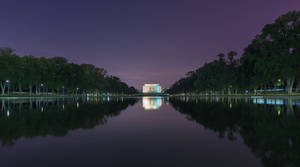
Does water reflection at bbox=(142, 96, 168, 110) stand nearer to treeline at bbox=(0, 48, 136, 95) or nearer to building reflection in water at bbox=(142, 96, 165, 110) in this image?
building reflection in water at bbox=(142, 96, 165, 110)

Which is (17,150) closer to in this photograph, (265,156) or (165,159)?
(165,159)

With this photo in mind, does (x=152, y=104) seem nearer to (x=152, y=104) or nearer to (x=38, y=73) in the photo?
(x=152, y=104)

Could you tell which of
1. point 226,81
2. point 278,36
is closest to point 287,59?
point 278,36

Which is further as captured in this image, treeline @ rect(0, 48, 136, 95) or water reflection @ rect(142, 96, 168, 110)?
treeline @ rect(0, 48, 136, 95)

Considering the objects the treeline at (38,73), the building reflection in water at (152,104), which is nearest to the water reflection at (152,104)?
the building reflection in water at (152,104)

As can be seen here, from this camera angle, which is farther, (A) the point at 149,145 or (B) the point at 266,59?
(B) the point at 266,59

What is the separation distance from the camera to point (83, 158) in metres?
5.29

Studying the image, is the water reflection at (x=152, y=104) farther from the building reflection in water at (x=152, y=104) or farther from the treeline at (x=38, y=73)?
the treeline at (x=38, y=73)

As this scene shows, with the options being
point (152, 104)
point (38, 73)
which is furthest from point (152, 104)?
point (38, 73)

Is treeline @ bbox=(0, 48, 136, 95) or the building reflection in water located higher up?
Answer: treeline @ bbox=(0, 48, 136, 95)

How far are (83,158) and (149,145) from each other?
216cm

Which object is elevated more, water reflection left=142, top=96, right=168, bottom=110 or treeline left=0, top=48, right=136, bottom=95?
treeline left=0, top=48, right=136, bottom=95

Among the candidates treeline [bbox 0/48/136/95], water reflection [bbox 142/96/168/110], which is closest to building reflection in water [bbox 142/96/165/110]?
water reflection [bbox 142/96/168/110]

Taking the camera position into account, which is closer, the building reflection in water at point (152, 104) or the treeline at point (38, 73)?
the building reflection in water at point (152, 104)
